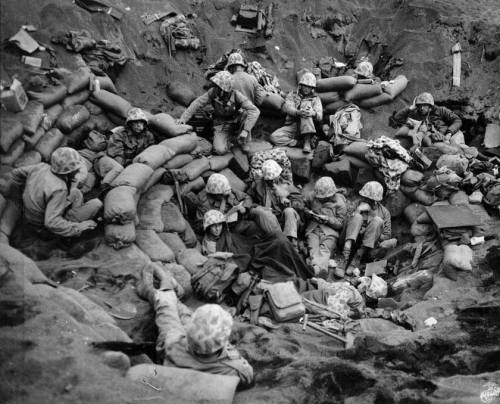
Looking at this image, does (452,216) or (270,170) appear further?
(270,170)

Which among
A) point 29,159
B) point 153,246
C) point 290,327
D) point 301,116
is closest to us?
point 290,327

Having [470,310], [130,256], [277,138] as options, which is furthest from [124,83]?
[470,310]

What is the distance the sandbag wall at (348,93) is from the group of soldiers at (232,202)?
379 mm

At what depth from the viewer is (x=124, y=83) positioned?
37.3 feet

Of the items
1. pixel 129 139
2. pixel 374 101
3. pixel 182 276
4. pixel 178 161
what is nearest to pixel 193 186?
pixel 178 161

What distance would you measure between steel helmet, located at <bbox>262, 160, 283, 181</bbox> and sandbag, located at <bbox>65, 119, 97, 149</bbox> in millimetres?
2844

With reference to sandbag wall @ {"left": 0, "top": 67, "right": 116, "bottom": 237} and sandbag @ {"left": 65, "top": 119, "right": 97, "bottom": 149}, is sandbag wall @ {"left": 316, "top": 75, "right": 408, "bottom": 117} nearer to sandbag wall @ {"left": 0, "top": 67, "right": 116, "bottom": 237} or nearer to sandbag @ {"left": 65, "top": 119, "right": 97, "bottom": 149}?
sandbag wall @ {"left": 0, "top": 67, "right": 116, "bottom": 237}

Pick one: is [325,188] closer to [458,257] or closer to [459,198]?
[459,198]

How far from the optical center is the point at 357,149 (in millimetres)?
11102

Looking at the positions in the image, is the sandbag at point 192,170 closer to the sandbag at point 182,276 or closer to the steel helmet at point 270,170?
the steel helmet at point 270,170

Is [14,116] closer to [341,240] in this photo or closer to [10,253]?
[10,253]

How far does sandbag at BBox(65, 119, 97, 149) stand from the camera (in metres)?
9.33

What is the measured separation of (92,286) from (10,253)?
3.59 ft

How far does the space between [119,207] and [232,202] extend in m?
2.37
